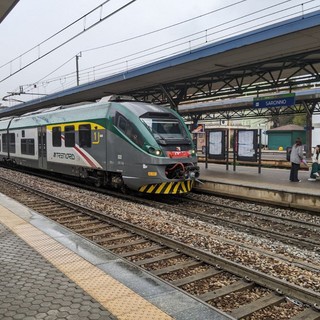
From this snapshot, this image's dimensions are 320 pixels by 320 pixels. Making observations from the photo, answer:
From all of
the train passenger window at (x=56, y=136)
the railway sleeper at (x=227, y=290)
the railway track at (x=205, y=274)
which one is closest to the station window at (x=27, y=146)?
the train passenger window at (x=56, y=136)

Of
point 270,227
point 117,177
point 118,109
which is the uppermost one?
point 118,109

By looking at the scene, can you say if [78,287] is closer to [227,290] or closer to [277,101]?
[227,290]

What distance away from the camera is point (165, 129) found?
11.9 metres

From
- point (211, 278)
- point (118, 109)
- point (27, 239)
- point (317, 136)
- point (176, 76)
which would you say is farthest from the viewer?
point (317, 136)

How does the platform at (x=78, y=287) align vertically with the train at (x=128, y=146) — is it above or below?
below

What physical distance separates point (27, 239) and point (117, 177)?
617cm

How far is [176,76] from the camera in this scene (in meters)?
16.6

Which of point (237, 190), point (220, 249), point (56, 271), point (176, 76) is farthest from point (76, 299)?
point (176, 76)

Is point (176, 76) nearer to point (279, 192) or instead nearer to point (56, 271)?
point (279, 192)

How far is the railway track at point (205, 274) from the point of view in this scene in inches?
171

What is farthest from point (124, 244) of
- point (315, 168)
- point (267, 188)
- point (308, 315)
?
point (315, 168)

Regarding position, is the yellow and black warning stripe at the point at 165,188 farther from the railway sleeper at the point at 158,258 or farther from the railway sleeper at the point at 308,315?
the railway sleeper at the point at 308,315

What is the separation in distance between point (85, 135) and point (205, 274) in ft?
29.8

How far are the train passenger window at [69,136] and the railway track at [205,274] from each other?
19.3 ft
